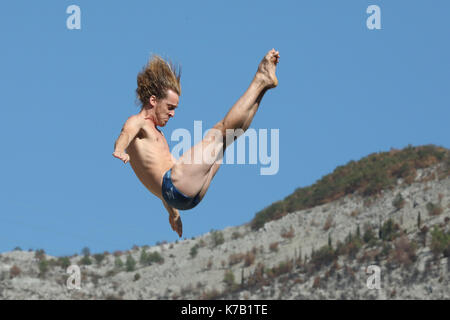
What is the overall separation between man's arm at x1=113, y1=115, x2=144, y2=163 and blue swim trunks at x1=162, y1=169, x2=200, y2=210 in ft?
2.74

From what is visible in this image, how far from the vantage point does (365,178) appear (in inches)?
4478

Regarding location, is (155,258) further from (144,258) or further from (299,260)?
(299,260)

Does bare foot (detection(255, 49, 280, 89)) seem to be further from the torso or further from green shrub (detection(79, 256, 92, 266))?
green shrub (detection(79, 256, 92, 266))

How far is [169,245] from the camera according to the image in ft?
381

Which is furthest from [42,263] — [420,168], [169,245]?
[420,168]

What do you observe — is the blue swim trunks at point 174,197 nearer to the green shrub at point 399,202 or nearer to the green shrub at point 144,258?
the green shrub at point 399,202

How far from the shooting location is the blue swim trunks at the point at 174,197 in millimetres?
12922

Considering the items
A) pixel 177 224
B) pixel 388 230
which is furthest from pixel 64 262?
pixel 177 224

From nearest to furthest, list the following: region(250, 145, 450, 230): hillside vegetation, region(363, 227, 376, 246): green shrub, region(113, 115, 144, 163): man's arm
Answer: region(113, 115, 144, 163): man's arm, region(363, 227, 376, 246): green shrub, region(250, 145, 450, 230): hillside vegetation

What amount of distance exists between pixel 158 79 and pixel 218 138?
1189mm

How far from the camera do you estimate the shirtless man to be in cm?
1263

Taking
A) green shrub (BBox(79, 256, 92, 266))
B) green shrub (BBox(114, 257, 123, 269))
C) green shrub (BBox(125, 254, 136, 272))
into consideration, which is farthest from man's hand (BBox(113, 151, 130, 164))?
green shrub (BBox(79, 256, 92, 266))

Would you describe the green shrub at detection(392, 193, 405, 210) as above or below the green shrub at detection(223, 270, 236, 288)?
above
